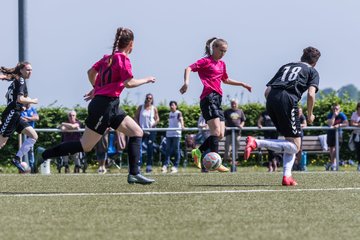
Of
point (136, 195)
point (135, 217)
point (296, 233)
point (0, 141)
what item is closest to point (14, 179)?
point (0, 141)

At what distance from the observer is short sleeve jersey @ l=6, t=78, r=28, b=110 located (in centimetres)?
1548

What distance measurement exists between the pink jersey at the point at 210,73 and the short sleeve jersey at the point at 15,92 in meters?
3.04

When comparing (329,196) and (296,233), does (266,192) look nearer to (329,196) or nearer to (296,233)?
(329,196)

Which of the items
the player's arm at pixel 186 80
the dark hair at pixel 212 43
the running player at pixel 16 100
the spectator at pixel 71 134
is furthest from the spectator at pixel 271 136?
the player's arm at pixel 186 80

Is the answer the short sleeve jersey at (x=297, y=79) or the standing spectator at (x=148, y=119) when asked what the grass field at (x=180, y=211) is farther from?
the standing spectator at (x=148, y=119)

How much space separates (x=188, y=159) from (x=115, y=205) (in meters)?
16.0

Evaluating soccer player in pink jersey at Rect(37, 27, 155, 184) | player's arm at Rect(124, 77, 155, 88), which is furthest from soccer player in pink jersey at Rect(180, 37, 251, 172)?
player's arm at Rect(124, 77, 155, 88)

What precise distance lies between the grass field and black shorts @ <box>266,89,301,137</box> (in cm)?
74

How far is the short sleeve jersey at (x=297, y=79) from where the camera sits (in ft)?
38.2

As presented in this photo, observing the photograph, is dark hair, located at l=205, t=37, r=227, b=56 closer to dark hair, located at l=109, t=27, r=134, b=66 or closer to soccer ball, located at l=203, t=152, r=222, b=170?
soccer ball, located at l=203, t=152, r=222, b=170

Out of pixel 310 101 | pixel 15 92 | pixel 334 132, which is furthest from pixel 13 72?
pixel 334 132

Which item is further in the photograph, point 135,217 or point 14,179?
point 14,179

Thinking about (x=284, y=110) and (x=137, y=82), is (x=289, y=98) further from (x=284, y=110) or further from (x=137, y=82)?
(x=137, y=82)

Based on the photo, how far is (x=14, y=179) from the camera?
13383 mm
